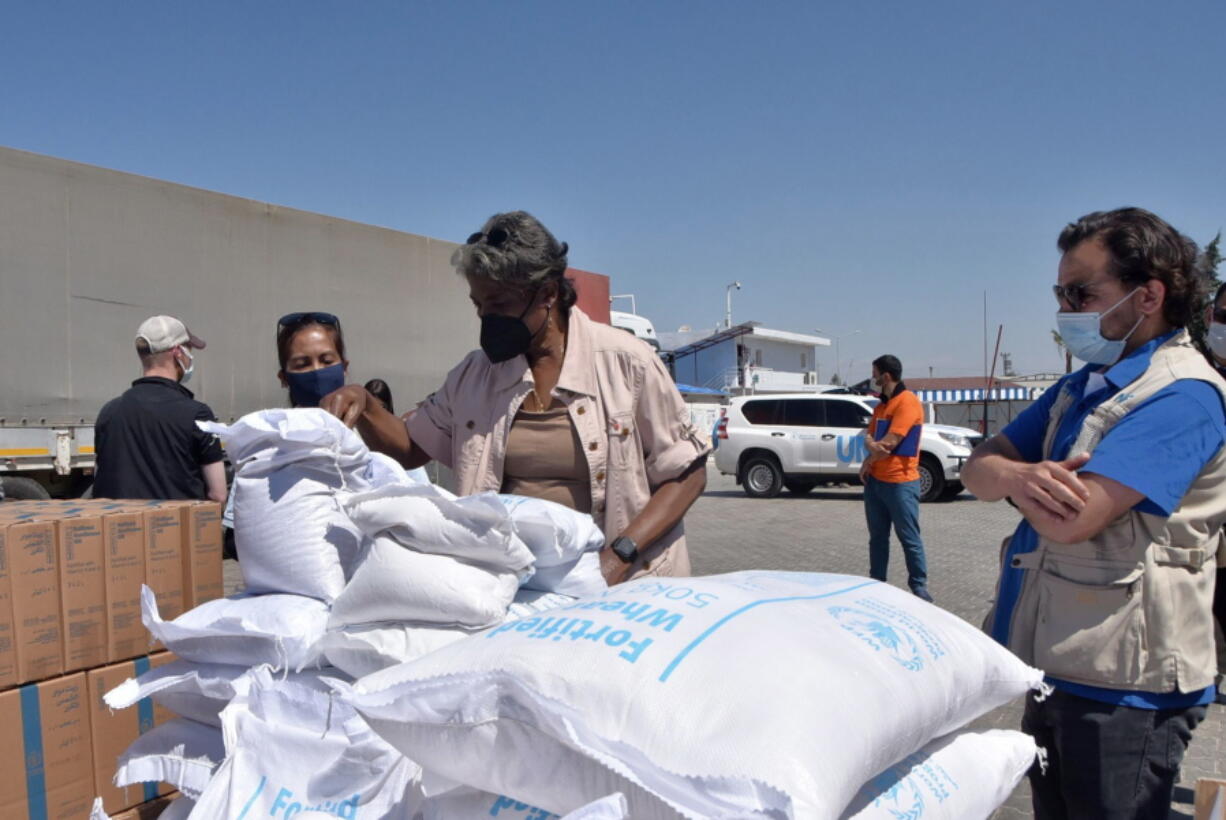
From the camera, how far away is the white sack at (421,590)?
1.55m

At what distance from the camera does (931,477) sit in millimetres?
14867

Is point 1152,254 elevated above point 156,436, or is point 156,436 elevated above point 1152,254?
point 1152,254

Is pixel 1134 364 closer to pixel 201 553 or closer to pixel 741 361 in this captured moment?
pixel 201 553

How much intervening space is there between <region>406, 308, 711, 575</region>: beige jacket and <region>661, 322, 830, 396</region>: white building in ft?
144

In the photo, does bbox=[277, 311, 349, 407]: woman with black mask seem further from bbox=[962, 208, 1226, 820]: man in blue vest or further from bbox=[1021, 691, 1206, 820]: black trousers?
bbox=[1021, 691, 1206, 820]: black trousers

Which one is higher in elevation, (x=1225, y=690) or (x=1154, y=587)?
(x=1154, y=587)

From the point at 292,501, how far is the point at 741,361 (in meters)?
47.0

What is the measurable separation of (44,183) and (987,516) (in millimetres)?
12522

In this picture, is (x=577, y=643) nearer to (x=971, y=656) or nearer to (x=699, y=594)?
(x=699, y=594)

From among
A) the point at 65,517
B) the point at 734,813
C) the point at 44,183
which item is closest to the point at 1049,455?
the point at 734,813

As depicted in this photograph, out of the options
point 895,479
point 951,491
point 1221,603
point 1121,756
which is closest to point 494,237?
point 1121,756

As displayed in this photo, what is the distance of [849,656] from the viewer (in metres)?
1.23

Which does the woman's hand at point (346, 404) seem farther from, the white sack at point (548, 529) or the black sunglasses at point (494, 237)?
the white sack at point (548, 529)

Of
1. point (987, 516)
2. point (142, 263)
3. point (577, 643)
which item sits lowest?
point (987, 516)
